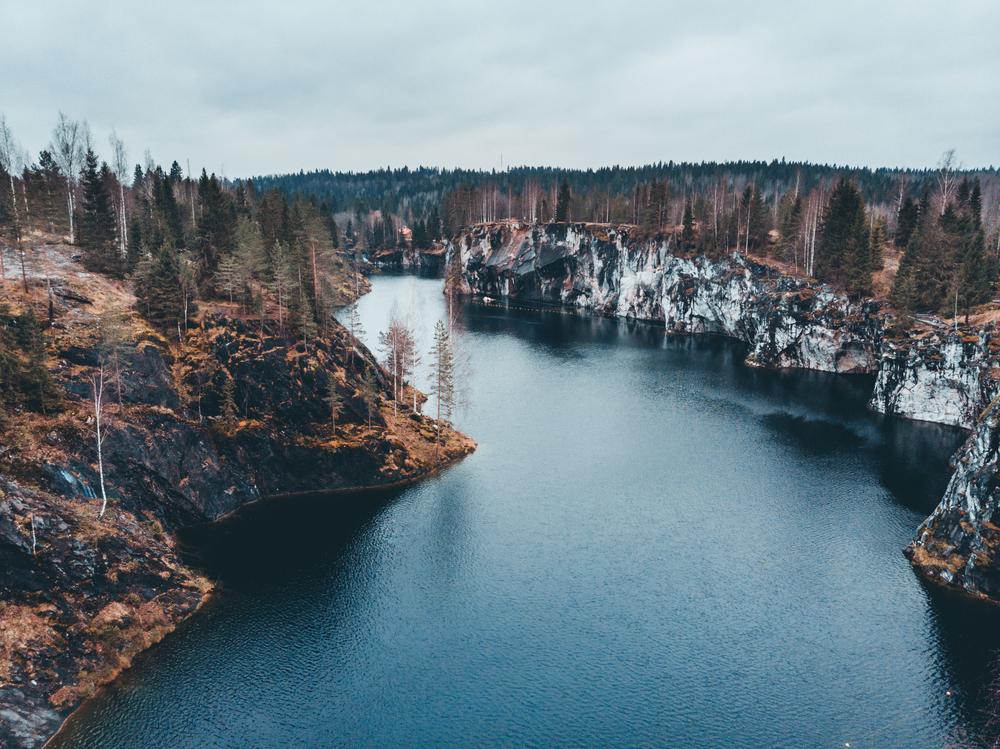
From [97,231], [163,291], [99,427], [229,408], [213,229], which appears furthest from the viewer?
[213,229]

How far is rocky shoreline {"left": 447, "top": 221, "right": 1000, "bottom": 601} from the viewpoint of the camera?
53750 millimetres

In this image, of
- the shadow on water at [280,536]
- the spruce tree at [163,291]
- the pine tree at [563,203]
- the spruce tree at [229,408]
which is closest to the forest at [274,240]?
the spruce tree at [163,291]

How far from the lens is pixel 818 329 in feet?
389

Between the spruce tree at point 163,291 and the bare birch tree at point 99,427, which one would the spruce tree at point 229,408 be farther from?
the bare birch tree at point 99,427

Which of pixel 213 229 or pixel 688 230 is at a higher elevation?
pixel 688 230

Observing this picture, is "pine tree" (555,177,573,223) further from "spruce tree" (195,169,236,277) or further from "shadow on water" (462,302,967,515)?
"spruce tree" (195,169,236,277)

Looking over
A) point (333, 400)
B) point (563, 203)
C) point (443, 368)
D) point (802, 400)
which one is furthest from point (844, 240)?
Answer: point (333, 400)

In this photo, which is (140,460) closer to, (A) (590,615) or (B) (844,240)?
(A) (590,615)

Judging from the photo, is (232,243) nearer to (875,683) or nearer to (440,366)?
(440,366)

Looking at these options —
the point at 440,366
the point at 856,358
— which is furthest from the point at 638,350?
the point at 440,366

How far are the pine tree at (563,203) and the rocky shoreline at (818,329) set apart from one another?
4.13 m

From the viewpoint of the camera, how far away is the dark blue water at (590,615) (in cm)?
3884

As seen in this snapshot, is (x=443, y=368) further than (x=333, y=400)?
Yes

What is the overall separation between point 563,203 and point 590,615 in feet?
507
